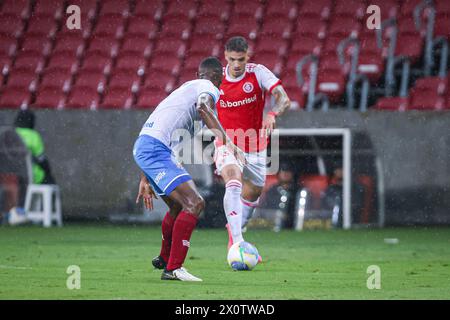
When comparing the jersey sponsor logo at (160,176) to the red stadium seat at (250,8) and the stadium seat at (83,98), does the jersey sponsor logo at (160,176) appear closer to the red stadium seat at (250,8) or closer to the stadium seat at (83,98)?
the stadium seat at (83,98)

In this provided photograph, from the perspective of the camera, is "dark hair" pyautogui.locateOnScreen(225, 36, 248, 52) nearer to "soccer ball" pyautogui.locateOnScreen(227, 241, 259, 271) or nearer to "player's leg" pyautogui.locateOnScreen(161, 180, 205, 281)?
"soccer ball" pyautogui.locateOnScreen(227, 241, 259, 271)

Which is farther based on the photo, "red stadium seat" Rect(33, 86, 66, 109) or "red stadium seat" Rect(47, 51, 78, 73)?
"red stadium seat" Rect(47, 51, 78, 73)

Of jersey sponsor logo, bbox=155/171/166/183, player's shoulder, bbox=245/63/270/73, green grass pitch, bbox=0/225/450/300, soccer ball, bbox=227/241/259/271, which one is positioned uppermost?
player's shoulder, bbox=245/63/270/73

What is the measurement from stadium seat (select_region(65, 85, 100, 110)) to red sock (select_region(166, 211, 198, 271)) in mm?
9577

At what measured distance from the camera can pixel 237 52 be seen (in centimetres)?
1021

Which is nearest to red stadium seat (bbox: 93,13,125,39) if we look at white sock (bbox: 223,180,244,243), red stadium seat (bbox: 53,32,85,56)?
red stadium seat (bbox: 53,32,85,56)

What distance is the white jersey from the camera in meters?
8.43

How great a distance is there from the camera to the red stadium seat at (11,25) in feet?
63.1

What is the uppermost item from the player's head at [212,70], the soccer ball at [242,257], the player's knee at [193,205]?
the player's head at [212,70]

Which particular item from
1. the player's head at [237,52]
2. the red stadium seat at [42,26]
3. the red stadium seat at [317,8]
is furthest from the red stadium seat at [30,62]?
the player's head at [237,52]

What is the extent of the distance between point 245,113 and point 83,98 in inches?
286

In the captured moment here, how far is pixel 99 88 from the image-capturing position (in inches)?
710

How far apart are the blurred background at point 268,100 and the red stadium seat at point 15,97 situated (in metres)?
0.03

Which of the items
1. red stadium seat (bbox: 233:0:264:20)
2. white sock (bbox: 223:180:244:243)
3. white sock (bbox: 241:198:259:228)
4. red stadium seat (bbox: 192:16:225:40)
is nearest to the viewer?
white sock (bbox: 223:180:244:243)
